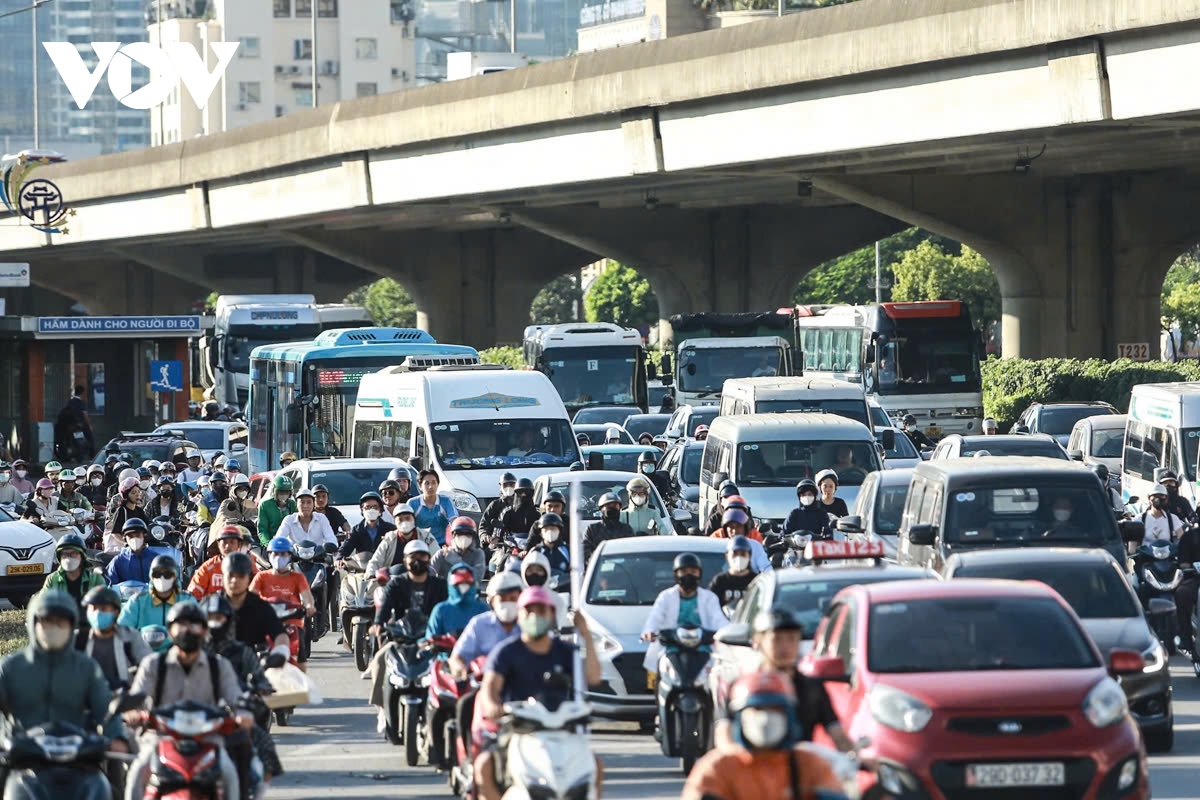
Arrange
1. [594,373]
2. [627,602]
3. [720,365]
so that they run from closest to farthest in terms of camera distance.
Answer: [627,602]
[594,373]
[720,365]

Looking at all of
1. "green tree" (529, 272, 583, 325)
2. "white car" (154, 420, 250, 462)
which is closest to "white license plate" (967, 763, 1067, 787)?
"white car" (154, 420, 250, 462)

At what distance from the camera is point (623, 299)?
126 metres

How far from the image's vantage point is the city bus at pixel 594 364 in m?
Answer: 45.8

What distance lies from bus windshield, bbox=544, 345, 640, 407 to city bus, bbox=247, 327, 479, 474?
5.79 metres

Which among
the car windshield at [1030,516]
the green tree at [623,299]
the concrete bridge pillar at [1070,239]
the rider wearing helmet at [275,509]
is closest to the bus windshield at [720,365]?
the concrete bridge pillar at [1070,239]

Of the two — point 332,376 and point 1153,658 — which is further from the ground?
point 332,376

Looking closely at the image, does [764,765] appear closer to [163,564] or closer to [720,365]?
[163,564]

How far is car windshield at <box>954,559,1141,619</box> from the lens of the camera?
15.4 m

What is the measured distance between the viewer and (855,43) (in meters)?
41.2

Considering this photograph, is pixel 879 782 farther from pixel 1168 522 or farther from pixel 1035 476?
pixel 1168 522

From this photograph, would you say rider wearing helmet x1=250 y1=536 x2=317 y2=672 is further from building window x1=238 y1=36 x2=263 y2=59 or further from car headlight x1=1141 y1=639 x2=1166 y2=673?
building window x1=238 y1=36 x2=263 y2=59

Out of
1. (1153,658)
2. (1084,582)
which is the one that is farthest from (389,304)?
(1153,658)

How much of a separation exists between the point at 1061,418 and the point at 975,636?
25.3 meters

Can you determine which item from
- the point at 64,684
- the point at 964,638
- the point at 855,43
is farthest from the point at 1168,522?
the point at 855,43
